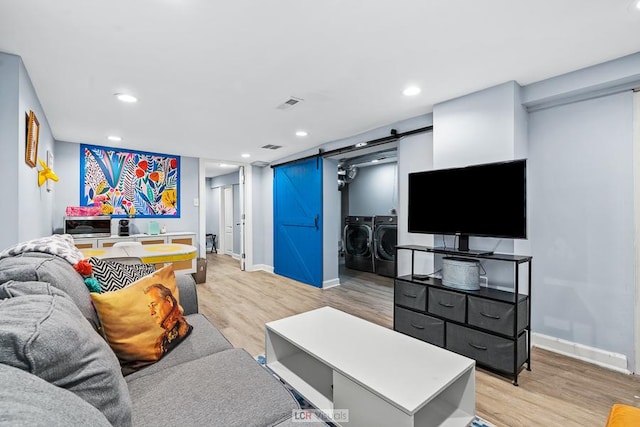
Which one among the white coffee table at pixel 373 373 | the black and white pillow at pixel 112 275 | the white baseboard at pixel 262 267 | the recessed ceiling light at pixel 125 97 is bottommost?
the white baseboard at pixel 262 267

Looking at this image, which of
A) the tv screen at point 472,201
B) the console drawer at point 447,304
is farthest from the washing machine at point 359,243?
the console drawer at point 447,304

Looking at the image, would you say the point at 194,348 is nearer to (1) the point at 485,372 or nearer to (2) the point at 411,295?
(2) the point at 411,295

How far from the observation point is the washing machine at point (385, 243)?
209 inches

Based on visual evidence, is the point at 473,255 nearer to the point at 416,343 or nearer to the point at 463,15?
the point at 416,343

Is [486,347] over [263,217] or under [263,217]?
under

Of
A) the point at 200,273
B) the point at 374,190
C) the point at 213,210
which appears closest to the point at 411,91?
the point at 374,190

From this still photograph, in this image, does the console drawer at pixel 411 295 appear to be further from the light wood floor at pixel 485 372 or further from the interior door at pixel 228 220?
the interior door at pixel 228 220

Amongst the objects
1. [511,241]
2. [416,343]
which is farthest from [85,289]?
[511,241]

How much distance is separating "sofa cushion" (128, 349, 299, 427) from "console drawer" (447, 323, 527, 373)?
5.53 feet

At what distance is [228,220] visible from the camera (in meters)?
8.27

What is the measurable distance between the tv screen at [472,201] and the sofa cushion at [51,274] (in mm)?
2507

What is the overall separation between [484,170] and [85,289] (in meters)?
2.74

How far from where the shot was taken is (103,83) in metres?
2.42

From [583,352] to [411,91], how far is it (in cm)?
259
